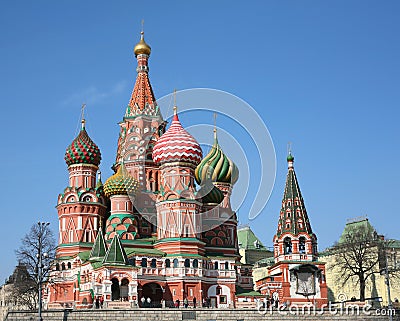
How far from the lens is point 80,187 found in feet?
169

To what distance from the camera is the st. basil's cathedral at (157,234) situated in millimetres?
44719

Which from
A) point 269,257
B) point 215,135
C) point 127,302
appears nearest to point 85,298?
point 127,302

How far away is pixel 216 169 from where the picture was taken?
57125 millimetres

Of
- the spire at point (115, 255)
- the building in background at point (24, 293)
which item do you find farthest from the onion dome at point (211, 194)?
the building in background at point (24, 293)

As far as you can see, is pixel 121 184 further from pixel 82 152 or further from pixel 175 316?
pixel 175 316

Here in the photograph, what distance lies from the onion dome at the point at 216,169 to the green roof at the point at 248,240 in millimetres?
19014

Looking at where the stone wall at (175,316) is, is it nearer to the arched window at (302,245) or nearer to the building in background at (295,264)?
the building in background at (295,264)

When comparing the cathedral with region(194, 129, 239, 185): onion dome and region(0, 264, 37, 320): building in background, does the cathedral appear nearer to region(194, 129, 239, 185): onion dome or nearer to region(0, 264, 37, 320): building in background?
region(194, 129, 239, 185): onion dome

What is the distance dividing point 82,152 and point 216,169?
1254cm

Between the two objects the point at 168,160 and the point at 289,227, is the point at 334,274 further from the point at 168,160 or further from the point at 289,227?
the point at 168,160

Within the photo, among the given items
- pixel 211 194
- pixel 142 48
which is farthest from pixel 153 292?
pixel 142 48

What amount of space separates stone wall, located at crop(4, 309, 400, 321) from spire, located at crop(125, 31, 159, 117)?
24.4 meters

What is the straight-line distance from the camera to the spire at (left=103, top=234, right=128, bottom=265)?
4181cm

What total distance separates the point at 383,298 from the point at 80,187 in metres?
27.1
